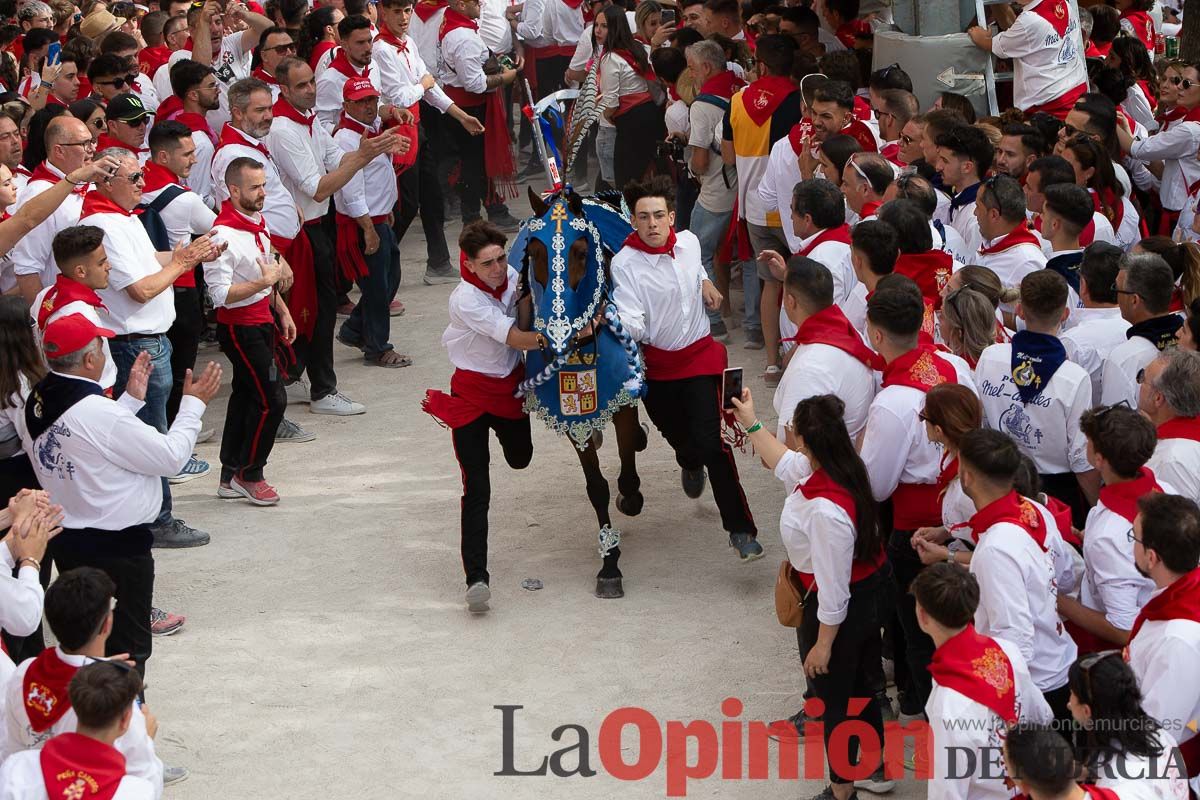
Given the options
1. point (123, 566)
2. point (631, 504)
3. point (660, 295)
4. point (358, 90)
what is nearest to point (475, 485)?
point (631, 504)

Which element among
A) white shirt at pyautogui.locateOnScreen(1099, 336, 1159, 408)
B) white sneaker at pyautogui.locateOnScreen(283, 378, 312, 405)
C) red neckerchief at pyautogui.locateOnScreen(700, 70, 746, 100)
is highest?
white shirt at pyautogui.locateOnScreen(1099, 336, 1159, 408)

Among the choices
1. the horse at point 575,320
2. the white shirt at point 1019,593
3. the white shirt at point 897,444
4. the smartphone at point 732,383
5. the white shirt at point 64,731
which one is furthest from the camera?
the horse at point 575,320

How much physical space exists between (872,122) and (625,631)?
3605 mm

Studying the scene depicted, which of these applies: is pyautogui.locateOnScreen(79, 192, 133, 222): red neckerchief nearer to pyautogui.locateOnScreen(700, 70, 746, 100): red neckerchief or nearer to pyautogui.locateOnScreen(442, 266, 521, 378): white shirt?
pyautogui.locateOnScreen(442, 266, 521, 378): white shirt

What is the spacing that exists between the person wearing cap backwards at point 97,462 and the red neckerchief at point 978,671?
106 inches

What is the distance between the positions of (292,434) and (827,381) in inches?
158

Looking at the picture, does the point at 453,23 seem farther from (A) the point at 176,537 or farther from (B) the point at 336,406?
(A) the point at 176,537

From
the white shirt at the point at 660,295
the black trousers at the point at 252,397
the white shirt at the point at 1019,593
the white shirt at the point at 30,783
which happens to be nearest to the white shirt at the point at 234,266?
the black trousers at the point at 252,397

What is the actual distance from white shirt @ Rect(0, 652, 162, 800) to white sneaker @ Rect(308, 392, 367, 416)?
4470 millimetres

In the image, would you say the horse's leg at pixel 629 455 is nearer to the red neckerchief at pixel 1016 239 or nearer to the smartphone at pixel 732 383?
the smartphone at pixel 732 383

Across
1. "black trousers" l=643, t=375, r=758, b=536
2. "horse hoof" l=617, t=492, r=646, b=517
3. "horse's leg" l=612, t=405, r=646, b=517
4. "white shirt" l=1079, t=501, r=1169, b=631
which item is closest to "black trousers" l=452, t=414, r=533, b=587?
"horse's leg" l=612, t=405, r=646, b=517

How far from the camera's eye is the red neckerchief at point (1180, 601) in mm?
3807

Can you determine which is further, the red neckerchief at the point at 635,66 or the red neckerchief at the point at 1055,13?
the red neckerchief at the point at 635,66

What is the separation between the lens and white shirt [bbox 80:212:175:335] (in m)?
6.53
